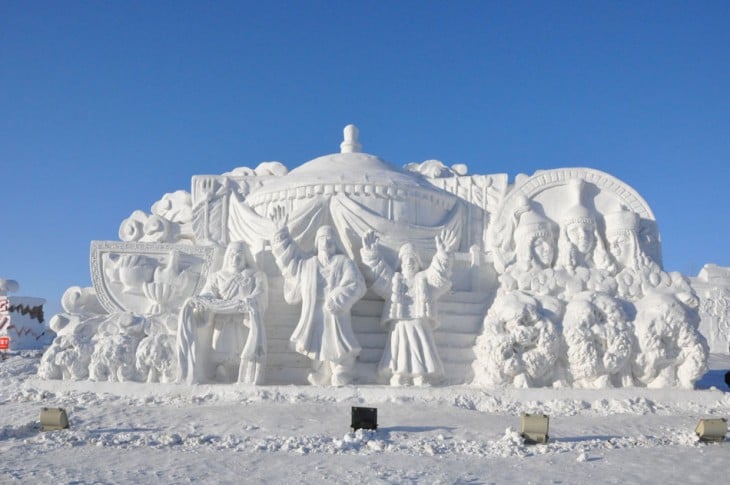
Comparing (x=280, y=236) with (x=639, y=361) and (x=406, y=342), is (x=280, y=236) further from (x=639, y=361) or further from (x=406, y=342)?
(x=639, y=361)

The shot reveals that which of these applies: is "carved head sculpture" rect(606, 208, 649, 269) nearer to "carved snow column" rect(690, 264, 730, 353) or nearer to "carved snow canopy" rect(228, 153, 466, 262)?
"carved snow canopy" rect(228, 153, 466, 262)

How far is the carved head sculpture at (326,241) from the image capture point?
10078mm

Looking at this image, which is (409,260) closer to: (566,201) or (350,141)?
(566,201)

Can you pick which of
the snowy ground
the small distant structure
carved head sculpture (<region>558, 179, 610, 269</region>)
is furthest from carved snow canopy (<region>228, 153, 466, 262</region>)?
the small distant structure

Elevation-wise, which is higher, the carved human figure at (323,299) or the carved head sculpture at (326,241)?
the carved head sculpture at (326,241)

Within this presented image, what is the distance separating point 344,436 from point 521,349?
3.17 metres

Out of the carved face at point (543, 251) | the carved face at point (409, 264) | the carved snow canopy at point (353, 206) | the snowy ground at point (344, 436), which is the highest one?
the carved snow canopy at point (353, 206)

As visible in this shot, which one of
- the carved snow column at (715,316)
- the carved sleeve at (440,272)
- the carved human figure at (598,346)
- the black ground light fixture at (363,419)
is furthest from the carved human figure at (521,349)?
the carved snow column at (715,316)

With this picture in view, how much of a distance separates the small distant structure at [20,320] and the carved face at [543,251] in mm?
10963

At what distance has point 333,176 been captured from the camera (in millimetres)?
11133

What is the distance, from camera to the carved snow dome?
1095cm

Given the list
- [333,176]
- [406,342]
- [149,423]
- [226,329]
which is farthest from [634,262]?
[149,423]

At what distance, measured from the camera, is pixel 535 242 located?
10.7m

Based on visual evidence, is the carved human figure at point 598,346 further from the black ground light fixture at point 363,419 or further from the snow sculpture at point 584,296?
the black ground light fixture at point 363,419
